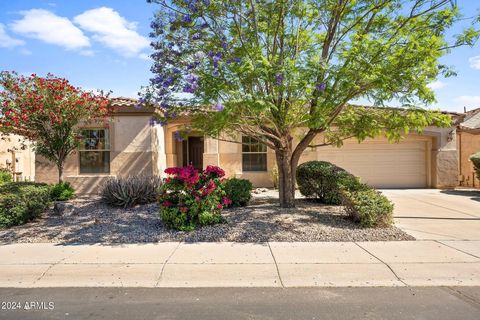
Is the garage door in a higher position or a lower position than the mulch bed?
higher

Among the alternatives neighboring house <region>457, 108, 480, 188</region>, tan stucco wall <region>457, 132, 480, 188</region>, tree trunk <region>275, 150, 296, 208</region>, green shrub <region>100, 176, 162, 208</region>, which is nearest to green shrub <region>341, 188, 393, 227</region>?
tree trunk <region>275, 150, 296, 208</region>

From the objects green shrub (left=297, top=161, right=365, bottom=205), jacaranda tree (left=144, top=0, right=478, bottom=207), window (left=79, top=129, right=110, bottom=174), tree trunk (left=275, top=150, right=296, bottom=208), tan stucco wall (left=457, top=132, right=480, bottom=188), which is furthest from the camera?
tan stucco wall (left=457, top=132, right=480, bottom=188)

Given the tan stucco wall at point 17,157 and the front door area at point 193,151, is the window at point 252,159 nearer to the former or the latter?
the front door area at point 193,151

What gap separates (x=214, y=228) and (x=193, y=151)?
9891 millimetres

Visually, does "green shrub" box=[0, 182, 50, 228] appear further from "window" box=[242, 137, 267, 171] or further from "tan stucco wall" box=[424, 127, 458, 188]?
"tan stucco wall" box=[424, 127, 458, 188]

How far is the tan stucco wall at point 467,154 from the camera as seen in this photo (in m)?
16.5

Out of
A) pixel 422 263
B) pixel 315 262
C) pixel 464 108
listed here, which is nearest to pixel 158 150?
pixel 315 262

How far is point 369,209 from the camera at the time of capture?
7547mm

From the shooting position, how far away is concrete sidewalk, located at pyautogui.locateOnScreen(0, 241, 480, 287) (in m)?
4.93

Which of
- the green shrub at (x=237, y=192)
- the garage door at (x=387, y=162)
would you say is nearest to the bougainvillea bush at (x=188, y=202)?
the green shrub at (x=237, y=192)

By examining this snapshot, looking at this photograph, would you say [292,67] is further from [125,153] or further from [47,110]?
[125,153]

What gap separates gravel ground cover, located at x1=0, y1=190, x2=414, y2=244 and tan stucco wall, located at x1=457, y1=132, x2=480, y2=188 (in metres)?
10.6

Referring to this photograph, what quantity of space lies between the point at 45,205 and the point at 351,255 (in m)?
7.54

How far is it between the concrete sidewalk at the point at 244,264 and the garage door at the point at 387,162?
9.43m
